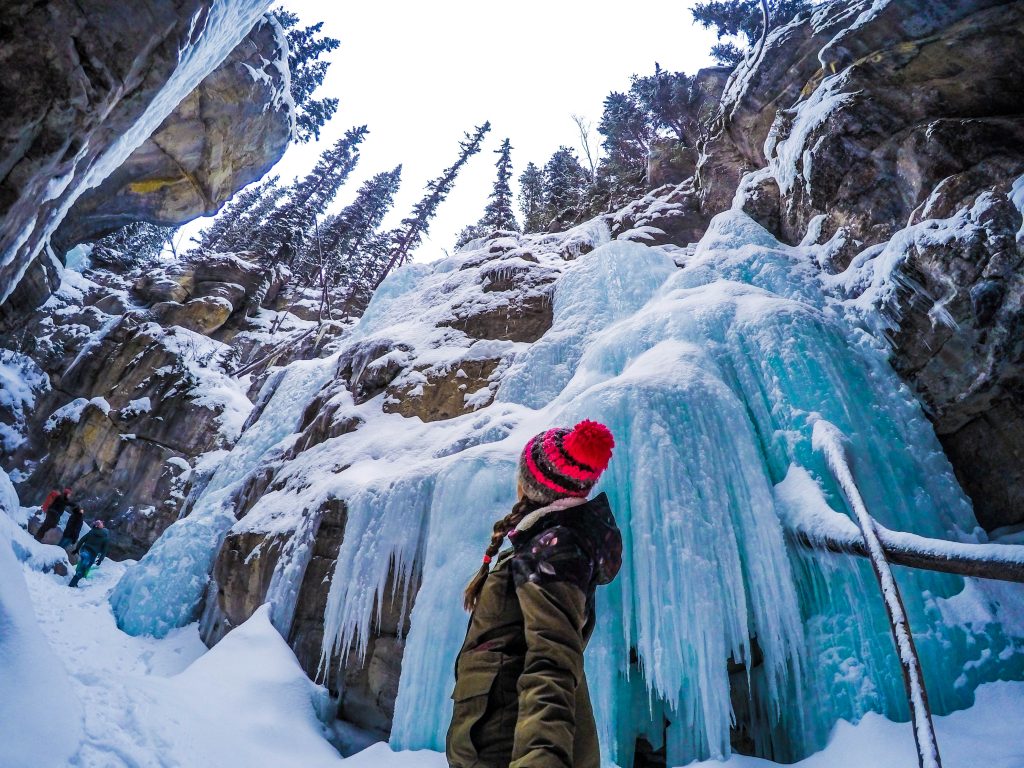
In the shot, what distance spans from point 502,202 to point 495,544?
976 inches

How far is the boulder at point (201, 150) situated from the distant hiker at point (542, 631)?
45.8 ft

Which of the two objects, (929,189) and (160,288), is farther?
(160,288)

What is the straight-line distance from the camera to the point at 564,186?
2281cm

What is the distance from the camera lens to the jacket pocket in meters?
1.50

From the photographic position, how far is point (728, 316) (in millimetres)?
5734

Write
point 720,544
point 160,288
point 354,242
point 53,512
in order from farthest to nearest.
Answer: point 354,242 → point 160,288 → point 53,512 → point 720,544

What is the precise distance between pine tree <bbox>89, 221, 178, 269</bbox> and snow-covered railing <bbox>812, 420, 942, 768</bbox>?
27.0 meters

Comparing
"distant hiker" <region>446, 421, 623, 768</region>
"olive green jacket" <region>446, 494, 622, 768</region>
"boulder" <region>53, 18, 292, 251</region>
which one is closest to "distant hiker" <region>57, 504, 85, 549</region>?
"boulder" <region>53, 18, 292, 251</region>

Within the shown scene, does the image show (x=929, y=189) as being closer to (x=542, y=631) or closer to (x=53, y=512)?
(x=542, y=631)

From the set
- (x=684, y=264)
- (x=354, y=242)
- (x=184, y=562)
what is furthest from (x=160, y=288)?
(x=684, y=264)

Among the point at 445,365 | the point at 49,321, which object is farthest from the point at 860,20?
the point at 49,321

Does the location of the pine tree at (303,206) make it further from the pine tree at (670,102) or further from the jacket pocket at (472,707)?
the jacket pocket at (472,707)

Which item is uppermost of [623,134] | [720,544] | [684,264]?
[623,134]

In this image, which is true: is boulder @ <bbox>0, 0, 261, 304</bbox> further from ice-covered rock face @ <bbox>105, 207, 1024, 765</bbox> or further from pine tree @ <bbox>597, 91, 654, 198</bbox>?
pine tree @ <bbox>597, 91, 654, 198</bbox>
